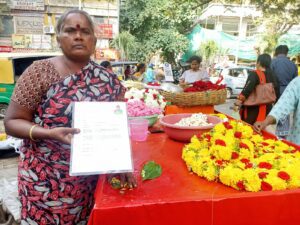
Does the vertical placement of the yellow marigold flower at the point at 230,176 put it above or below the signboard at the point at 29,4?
below

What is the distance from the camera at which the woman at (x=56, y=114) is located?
1472 mm

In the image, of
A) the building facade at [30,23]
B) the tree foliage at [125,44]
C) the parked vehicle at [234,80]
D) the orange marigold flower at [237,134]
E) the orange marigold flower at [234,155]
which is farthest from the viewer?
the building facade at [30,23]

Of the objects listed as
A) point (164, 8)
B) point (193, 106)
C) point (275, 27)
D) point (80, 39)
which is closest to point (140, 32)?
point (164, 8)

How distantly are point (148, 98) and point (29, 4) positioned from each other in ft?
47.8

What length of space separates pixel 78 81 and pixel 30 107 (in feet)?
0.84

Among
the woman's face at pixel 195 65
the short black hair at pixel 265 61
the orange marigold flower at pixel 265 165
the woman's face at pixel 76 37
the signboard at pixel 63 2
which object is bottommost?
the orange marigold flower at pixel 265 165

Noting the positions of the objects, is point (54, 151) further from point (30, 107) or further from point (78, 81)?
point (78, 81)

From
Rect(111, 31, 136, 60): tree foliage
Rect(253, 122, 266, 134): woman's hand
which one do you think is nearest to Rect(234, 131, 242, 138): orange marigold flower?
Rect(253, 122, 266, 134): woman's hand

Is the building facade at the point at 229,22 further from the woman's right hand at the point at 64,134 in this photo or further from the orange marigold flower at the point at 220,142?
the woman's right hand at the point at 64,134

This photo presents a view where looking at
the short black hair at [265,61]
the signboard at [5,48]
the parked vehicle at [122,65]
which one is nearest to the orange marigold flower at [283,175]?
the short black hair at [265,61]

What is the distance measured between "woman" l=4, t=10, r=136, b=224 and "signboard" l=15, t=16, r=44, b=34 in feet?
51.1

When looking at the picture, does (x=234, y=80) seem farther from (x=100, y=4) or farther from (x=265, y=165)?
(x=265, y=165)

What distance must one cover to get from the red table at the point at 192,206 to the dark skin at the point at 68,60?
0.38 ft

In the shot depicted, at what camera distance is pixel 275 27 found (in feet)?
55.5
